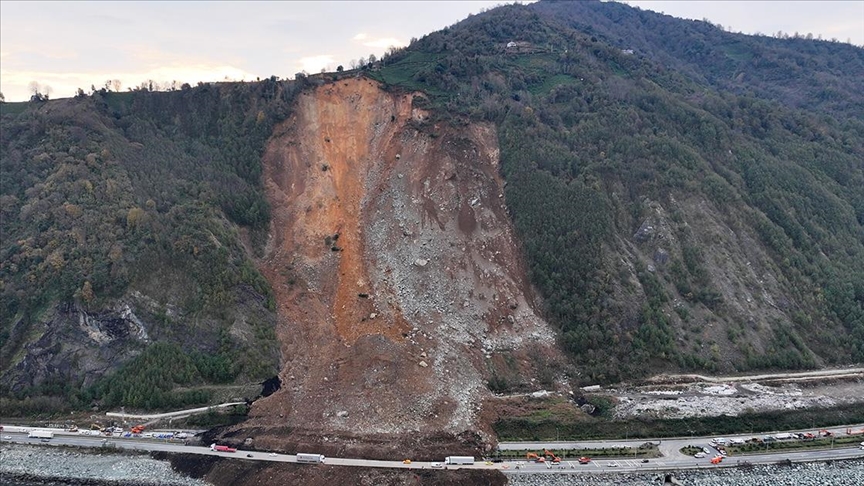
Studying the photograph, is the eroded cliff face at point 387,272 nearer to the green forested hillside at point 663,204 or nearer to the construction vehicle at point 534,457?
the green forested hillside at point 663,204

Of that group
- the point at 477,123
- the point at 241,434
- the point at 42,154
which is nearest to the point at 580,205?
the point at 477,123

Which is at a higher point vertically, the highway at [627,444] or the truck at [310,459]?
the truck at [310,459]

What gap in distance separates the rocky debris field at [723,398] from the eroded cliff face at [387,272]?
10168 mm

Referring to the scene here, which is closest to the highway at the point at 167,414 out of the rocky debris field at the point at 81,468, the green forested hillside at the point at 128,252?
the green forested hillside at the point at 128,252

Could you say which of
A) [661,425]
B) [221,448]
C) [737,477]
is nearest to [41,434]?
[221,448]

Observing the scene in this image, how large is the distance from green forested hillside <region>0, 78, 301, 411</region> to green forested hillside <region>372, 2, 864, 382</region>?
3431 cm

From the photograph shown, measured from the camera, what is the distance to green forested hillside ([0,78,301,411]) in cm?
5797

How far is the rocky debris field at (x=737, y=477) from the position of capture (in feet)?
156

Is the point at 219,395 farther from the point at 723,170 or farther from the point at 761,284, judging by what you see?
the point at 723,170

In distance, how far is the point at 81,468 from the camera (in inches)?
1957

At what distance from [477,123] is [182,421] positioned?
188 feet

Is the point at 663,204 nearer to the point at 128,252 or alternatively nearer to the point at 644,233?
the point at 644,233

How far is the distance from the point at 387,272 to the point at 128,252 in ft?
99.2

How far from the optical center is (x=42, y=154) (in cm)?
7288
